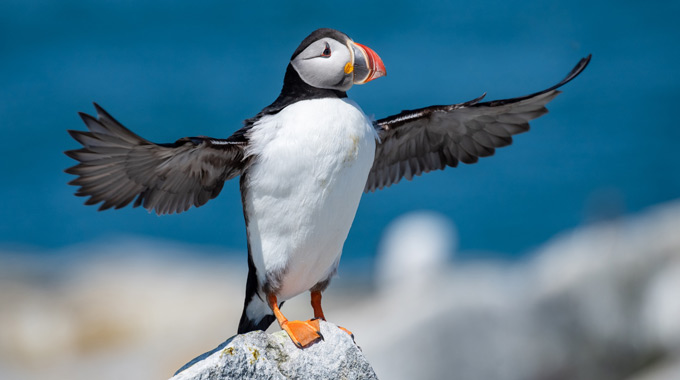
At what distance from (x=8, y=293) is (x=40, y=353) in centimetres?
202

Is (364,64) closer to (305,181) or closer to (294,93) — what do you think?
(294,93)

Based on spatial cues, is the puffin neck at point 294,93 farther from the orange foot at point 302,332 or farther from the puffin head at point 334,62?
the orange foot at point 302,332

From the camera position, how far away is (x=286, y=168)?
5691 millimetres

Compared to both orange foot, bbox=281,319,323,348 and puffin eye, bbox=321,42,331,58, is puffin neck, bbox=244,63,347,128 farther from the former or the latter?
orange foot, bbox=281,319,323,348

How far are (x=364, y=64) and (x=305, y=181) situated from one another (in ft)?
2.84

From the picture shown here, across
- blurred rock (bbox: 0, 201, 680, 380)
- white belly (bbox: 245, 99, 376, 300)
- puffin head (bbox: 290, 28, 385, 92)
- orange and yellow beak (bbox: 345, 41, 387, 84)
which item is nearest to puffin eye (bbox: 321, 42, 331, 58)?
puffin head (bbox: 290, 28, 385, 92)

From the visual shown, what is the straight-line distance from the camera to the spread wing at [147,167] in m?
5.34

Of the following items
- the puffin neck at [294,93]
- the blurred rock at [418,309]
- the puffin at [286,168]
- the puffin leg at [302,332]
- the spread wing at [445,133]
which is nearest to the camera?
the puffin at [286,168]

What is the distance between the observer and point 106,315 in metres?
14.1

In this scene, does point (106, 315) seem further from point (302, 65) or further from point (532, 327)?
point (302, 65)

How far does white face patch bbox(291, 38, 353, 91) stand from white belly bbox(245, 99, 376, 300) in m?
0.13

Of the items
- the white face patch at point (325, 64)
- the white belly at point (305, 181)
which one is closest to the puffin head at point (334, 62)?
the white face patch at point (325, 64)

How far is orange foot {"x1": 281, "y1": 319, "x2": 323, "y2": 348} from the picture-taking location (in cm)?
571

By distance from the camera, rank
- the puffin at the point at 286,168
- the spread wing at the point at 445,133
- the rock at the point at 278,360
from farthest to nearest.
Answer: the spread wing at the point at 445,133 → the puffin at the point at 286,168 → the rock at the point at 278,360
